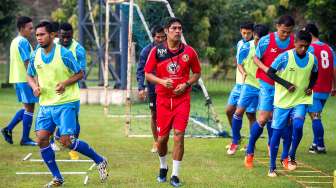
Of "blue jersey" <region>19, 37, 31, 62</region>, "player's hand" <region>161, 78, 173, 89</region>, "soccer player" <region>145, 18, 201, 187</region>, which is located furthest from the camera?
"blue jersey" <region>19, 37, 31, 62</region>

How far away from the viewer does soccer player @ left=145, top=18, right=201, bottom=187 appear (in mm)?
8930

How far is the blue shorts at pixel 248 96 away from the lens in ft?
37.6

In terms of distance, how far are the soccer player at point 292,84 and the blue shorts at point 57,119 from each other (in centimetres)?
275

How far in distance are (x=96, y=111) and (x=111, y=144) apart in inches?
265

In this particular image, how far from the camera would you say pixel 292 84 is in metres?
9.55

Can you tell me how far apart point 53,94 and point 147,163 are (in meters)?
2.37

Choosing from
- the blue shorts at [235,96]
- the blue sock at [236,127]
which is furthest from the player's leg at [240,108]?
the blue shorts at [235,96]

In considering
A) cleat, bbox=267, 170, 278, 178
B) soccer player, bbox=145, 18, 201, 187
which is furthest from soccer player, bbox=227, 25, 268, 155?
soccer player, bbox=145, 18, 201, 187

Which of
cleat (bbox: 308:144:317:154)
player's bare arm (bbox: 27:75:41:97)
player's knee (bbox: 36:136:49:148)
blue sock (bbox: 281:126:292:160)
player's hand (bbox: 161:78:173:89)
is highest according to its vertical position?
player's hand (bbox: 161:78:173:89)

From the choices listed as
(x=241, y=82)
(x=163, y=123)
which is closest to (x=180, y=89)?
(x=163, y=123)

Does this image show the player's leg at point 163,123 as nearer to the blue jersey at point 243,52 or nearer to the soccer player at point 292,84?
the soccer player at point 292,84

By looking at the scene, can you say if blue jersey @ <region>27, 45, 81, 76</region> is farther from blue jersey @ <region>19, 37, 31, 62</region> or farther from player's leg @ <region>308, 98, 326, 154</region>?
player's leg @ <region>308, 98, 326, 154</region>

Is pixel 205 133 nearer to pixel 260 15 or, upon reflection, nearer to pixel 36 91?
pixel 36 91

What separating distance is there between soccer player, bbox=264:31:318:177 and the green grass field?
2.37 ft
